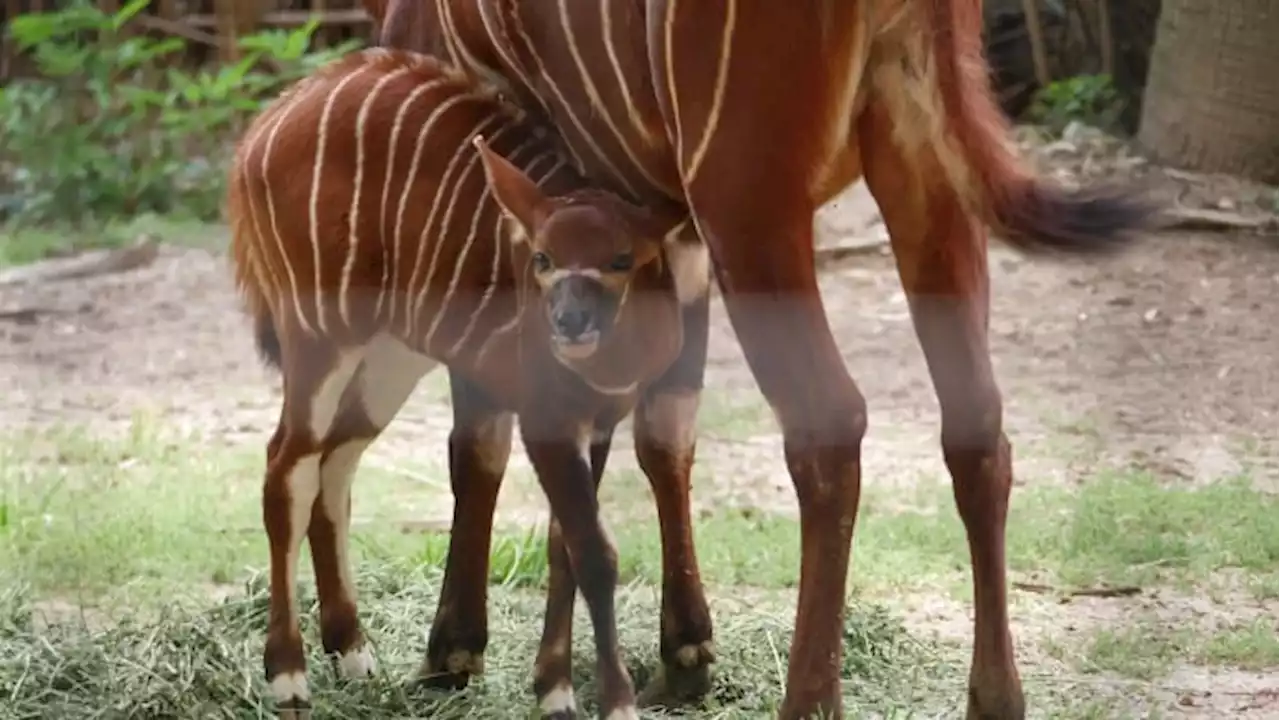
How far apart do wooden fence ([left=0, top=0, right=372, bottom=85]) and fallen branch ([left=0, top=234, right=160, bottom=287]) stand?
1.79 feet

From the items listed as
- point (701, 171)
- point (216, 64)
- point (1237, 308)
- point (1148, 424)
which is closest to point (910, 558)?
point (1148, 424)

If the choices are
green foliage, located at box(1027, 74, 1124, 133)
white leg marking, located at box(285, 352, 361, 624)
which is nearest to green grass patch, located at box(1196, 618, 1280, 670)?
white leg marking, located at box(285, 352, 361, 624)

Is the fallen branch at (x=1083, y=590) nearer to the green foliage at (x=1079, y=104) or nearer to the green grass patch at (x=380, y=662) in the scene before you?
the green grass patch at (x=380, y=662)

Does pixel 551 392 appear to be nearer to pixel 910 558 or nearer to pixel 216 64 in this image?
pixel 910 558

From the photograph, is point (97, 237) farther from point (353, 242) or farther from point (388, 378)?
point (353, 242)

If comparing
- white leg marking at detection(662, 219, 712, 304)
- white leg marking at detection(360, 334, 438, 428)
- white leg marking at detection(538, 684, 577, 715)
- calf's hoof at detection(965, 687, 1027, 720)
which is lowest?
white leg marking at detection(538, 684, 577, 715)

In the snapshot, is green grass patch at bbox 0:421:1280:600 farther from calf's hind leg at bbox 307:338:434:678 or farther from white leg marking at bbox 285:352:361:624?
white leg marking at bbox 285:352:361:624

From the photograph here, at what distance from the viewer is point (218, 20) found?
536 centimetres

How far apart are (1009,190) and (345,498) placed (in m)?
1.05

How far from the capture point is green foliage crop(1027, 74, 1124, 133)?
4340 millimetres

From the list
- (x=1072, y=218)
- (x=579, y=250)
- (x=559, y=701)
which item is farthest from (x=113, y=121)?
(x=1072, y=218)

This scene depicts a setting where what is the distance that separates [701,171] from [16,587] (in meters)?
1.51

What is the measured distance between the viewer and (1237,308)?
145 inches

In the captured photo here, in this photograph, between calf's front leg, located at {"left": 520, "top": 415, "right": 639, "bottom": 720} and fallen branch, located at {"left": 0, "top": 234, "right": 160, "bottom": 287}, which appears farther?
fallen branch, located at {"left": 0, "top": 234, "right": 160, "bottom": 287}
